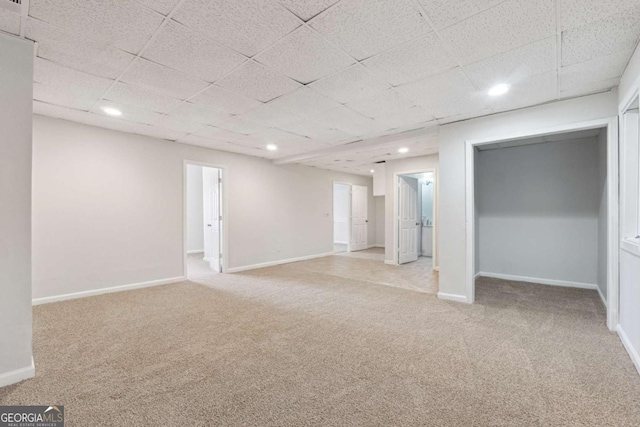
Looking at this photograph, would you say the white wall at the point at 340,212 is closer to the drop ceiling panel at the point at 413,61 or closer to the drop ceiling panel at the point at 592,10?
the drop ceiling panel at the point at 413,61

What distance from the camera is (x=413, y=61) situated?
2.30 m

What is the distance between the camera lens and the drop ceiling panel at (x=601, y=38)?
1.83m

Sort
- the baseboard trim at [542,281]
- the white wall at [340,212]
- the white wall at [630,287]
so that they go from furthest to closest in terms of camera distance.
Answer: the white wall at [340,212]
the baseboard trim at [542,281]
the white wall at [630,287]

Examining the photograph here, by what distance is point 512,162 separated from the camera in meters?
5.11

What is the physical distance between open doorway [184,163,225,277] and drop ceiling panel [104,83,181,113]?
1778mm

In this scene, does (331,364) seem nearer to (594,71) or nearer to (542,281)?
(594,71)

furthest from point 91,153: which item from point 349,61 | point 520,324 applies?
point 520,324

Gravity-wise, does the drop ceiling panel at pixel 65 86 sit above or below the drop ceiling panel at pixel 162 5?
above

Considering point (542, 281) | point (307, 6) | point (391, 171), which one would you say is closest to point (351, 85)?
point (307, 6)

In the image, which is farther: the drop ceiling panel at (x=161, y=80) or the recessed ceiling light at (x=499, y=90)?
the recessed ceiling light at (x=499, y=90)

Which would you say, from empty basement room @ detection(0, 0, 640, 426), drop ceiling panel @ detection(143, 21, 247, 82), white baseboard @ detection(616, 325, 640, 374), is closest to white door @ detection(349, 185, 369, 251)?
empty basement room @ detection(0, 0, 640, 426)

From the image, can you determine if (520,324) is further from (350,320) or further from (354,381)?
(354,381)

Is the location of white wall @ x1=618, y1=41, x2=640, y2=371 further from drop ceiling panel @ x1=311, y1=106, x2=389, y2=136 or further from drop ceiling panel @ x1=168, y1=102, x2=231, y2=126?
drop ceiling panel @ x1=168, y1=102, x2=231, y2=126

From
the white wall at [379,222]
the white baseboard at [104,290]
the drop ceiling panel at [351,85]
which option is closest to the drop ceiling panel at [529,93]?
the drop ceiling panel at [351,85]
